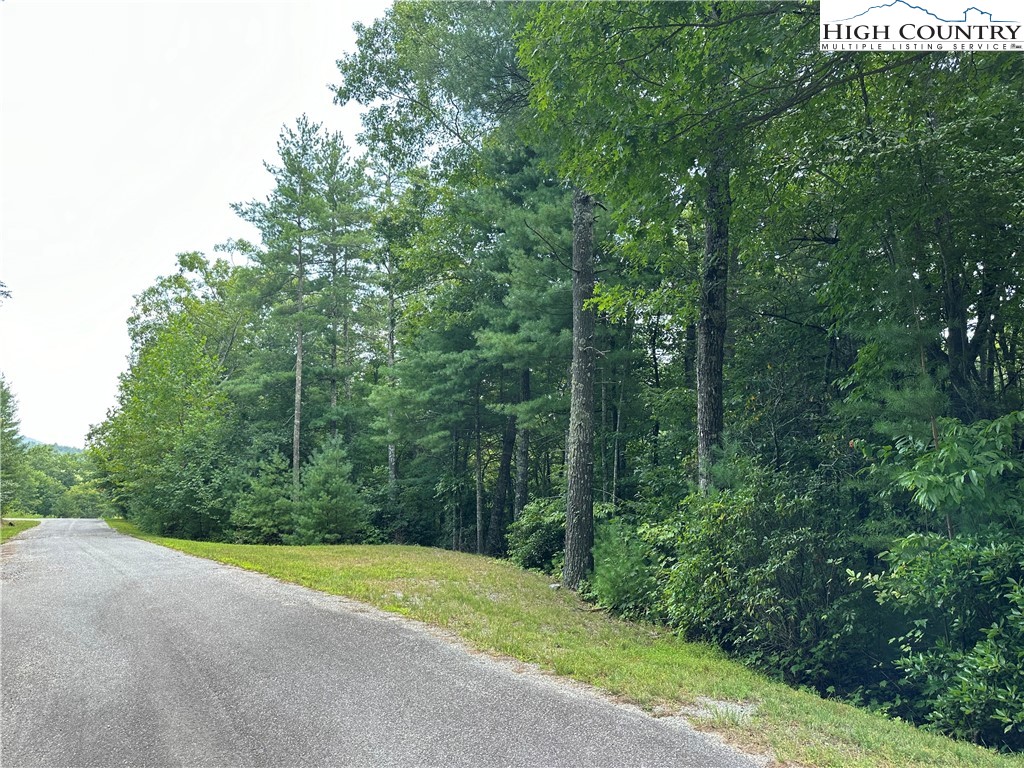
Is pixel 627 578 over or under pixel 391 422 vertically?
under

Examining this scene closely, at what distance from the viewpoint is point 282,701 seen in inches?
148

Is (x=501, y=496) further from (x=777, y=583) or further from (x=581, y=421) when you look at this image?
(x=777, y=583)

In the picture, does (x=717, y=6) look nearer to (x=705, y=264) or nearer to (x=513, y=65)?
(x=705, y=264)

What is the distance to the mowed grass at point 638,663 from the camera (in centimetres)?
325

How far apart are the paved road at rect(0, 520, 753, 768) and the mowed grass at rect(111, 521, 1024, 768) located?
1.16 ft

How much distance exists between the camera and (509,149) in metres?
11.4

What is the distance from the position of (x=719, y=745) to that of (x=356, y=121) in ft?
38.0

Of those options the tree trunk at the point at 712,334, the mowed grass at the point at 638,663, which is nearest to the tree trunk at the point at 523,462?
the mowed grass at the point at 638,663

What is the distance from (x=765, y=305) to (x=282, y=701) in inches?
315

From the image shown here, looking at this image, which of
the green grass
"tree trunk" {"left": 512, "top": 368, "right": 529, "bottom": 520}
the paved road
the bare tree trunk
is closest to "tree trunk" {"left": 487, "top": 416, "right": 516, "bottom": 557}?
"tree trunk" {"left": 512, "top": 368, "right": 529, "bottom": 520}

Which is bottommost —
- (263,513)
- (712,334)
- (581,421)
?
(263,513)

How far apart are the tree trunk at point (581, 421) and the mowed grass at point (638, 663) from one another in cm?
71

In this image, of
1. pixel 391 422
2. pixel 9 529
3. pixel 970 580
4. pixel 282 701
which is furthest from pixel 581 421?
pixel 9 529

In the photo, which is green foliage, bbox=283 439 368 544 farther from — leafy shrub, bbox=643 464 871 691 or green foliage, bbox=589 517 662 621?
leafy shrub, bbox=643 464 871 691
